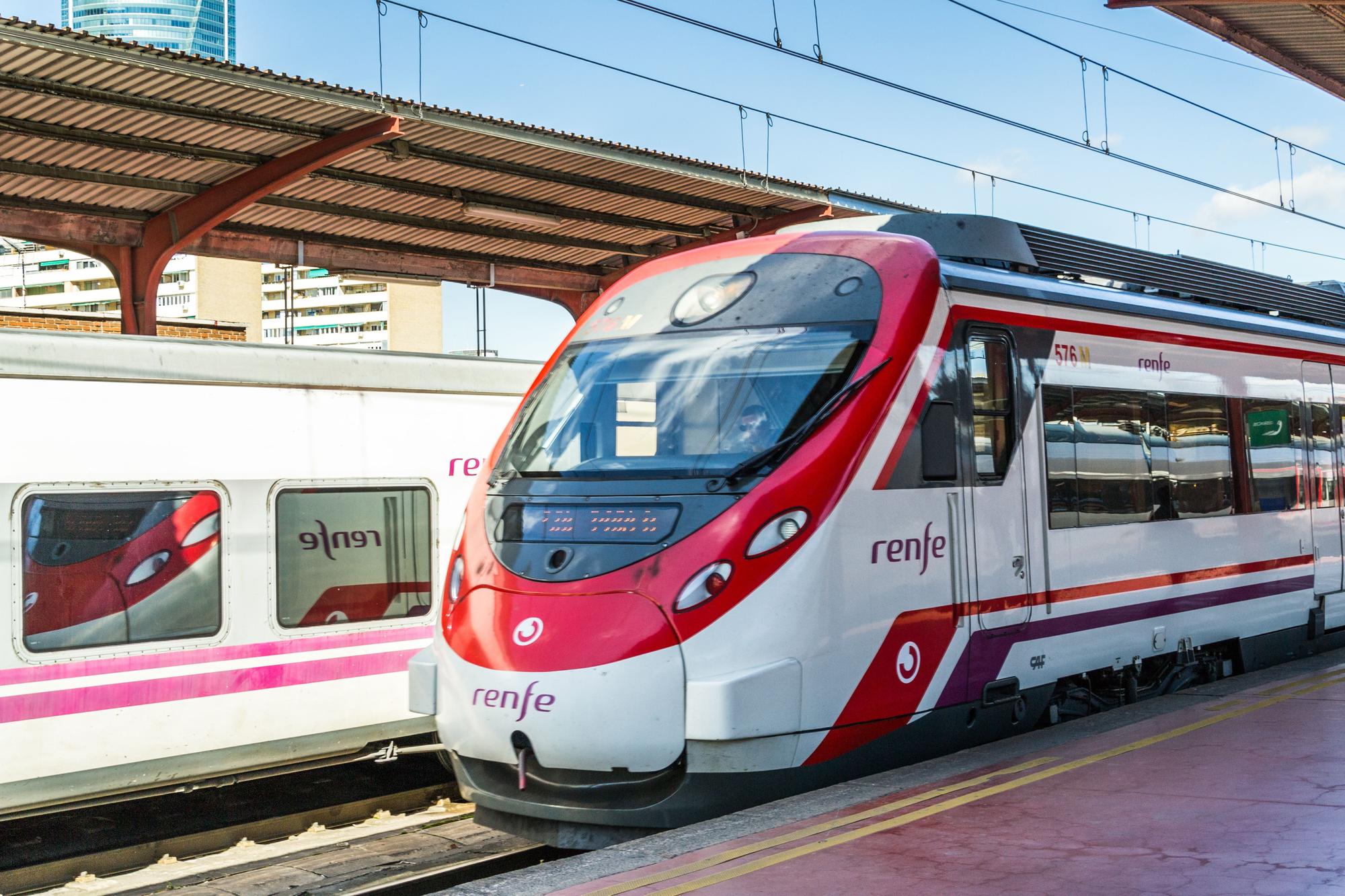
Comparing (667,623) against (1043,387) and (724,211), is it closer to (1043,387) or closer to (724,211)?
(1043,387)

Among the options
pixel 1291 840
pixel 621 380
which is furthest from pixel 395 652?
pixel 1291 840

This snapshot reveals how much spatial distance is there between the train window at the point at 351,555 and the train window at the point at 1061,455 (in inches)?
154

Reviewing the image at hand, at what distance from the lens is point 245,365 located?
26.2 ft

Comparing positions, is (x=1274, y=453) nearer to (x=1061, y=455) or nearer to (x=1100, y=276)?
(x=1100, y=276)

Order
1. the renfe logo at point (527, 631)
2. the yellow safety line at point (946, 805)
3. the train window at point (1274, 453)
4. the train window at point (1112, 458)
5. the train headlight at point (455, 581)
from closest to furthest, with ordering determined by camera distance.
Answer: the yellow safety line at point (946, 805) < the renfe logo at point (527, 631) < the train headlight at point (455, 581) < the train window at point (1112, 458) < the train window at point (1274, 453)

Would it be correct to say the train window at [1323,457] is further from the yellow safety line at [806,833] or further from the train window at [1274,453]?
the yellow safety line at [806,833]

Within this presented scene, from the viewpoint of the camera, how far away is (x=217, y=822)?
869 cm

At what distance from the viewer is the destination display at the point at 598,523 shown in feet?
20.2

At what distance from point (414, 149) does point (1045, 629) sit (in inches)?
381

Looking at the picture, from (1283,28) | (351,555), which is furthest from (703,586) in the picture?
(1283,28)

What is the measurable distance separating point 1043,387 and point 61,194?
11.8 meters

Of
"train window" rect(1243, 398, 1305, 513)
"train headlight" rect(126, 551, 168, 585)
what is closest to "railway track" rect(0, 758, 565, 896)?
"train headlight" rect(126, 551, 168, 585)

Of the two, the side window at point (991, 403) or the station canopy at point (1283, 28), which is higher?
the station canopy at point (1283, 28)

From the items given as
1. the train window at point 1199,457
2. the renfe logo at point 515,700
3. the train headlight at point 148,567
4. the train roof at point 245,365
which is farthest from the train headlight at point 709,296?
the train window at point 1199,457
